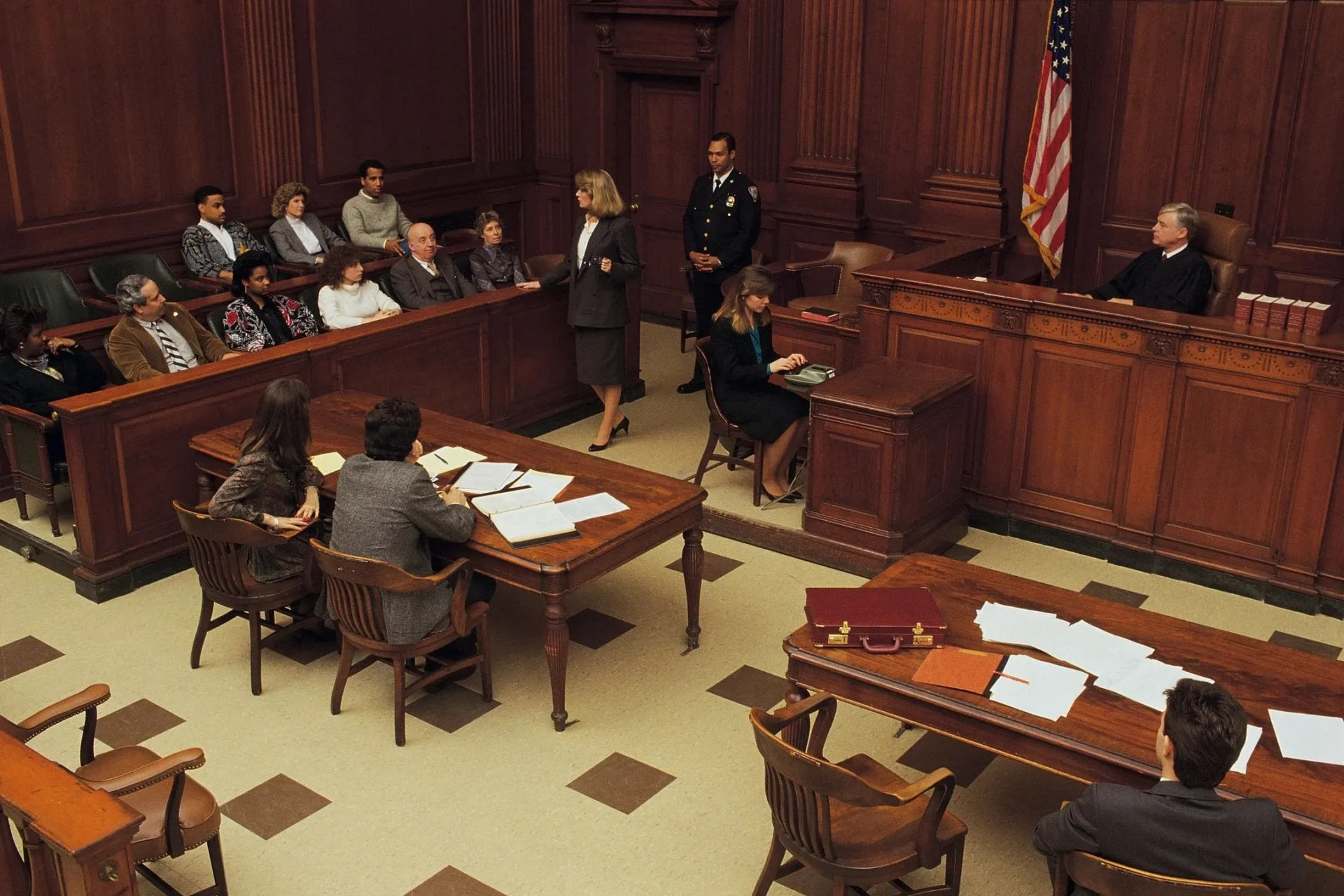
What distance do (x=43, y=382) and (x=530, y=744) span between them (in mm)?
3396

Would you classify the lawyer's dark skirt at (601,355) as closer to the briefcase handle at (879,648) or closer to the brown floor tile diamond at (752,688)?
the brown floor tile diamond at (752,688)

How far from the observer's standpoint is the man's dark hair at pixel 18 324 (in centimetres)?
649

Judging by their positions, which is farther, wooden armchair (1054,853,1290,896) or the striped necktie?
the striped necktie

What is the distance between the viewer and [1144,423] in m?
6.19

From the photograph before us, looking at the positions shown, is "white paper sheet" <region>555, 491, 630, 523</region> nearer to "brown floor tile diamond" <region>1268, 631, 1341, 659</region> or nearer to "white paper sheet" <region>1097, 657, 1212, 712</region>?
"white paper sheet" <region>1097, 657, 1212, 712</region>

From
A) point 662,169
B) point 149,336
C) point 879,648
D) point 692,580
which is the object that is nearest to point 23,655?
point 149,336

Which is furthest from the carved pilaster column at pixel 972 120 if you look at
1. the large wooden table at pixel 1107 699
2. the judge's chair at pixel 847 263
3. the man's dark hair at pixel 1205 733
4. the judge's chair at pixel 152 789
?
the judge's chair at pixel 152 789

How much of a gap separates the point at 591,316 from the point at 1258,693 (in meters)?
4.71

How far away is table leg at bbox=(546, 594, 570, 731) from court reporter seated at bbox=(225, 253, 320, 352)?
9.76 ft

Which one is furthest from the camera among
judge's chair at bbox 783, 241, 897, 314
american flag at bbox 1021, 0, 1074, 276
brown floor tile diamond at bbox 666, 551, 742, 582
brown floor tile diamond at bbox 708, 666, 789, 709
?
judge's chair at bbox 783, 241, 897, 314

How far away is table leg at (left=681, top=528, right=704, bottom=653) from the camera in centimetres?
537

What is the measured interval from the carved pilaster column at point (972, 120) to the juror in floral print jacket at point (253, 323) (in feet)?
13.9

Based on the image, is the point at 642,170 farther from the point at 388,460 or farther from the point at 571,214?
the point at 388,460

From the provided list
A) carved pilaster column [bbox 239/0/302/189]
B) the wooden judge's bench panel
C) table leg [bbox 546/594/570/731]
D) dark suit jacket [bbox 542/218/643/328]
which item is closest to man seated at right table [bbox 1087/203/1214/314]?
the wooden judge's bench panel
